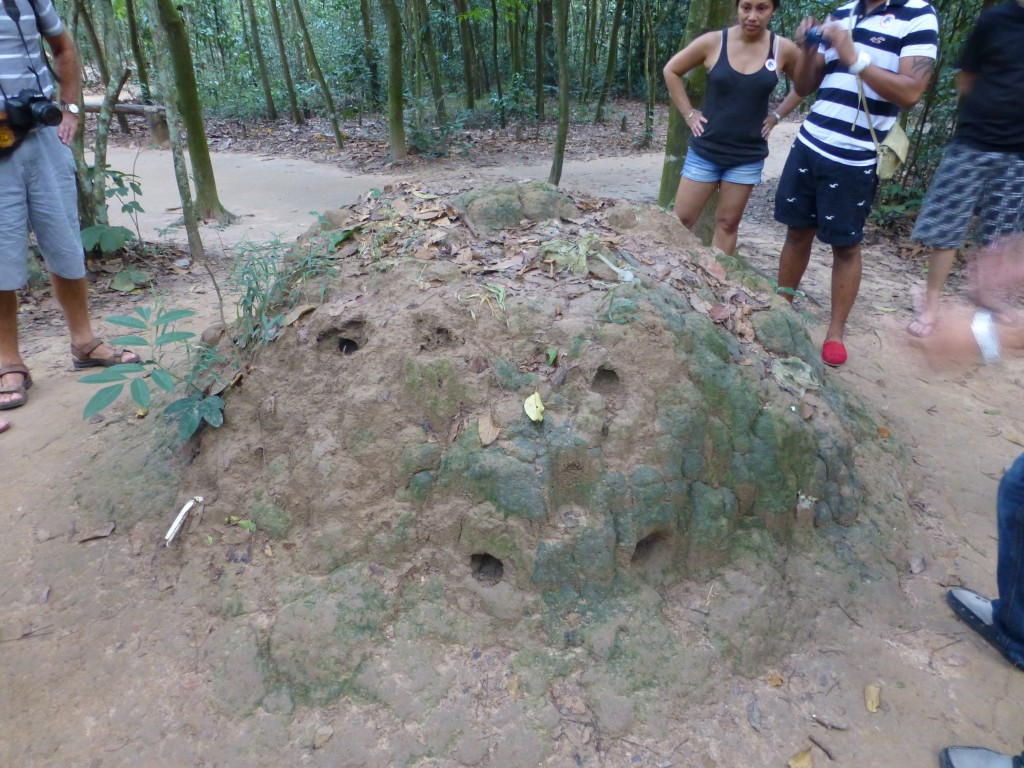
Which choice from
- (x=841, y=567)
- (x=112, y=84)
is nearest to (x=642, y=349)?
(x=841, y=567)

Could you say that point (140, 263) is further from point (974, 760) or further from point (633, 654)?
point (974, 760)

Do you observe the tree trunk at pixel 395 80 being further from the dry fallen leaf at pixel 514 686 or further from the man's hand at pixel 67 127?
the dry fallen leaf at pixel 514 686

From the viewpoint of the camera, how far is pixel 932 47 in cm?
313

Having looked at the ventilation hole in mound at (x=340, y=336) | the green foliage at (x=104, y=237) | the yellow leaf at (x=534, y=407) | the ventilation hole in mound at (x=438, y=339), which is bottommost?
the green foliage at (x=104, y=237)

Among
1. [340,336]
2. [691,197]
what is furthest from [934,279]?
[340,336]

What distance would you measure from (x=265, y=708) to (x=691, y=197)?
335cm

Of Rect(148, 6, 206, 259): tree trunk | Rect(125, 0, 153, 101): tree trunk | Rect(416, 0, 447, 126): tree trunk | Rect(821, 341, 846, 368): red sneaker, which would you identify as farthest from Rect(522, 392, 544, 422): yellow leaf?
Rect(125, 0, 153, 101): tree trunk

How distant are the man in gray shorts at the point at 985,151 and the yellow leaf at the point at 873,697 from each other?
185 centimetres

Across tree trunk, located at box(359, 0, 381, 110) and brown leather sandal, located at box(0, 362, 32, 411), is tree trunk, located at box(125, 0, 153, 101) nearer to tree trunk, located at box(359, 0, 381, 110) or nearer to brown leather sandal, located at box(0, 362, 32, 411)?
tree trunk, located at box(359, 0, 381, 110)

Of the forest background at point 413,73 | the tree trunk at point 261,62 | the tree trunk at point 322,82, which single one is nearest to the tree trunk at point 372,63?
the forest background at point 413,73

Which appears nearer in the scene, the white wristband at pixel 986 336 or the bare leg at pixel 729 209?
the white wristband at pixel 986 336

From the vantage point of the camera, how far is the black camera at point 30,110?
118 inches

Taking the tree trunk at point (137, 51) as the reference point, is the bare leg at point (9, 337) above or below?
below

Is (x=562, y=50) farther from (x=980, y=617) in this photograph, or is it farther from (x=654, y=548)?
(x=980, y=617)
